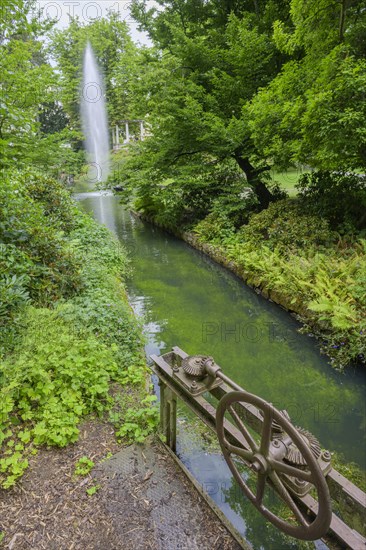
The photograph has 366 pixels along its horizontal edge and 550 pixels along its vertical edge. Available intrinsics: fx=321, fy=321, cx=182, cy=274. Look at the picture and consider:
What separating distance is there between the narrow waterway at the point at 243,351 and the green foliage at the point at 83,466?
907 mm

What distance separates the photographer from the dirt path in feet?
6.64

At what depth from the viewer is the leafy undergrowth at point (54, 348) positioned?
2705 mm

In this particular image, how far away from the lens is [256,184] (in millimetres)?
10117

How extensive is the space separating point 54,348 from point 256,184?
28.1ft

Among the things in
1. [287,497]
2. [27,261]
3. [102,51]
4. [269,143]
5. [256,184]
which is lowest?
[287,497]

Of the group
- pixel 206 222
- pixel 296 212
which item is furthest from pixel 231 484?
pixel 206 222

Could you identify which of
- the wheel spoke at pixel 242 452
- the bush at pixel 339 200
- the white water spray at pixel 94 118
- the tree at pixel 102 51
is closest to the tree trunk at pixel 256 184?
the bush at pixel 339 200

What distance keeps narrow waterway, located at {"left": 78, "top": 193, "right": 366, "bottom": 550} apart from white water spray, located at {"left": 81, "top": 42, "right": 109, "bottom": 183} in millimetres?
20780

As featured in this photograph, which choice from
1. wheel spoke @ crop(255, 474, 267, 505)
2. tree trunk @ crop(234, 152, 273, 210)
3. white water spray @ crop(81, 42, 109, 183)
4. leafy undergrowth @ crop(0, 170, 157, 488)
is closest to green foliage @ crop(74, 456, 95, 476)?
leafy undergrowth @ crop(0, 170, 157, 488)

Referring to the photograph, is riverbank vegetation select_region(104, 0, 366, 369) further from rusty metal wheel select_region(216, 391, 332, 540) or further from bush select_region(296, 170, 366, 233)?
rusty metal wheel select_region(216, 391, 332, 540)

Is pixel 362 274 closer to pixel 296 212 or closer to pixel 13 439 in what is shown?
pixel 296 212

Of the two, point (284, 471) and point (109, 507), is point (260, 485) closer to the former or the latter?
point (284, 471)

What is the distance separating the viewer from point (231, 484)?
278 centimetres

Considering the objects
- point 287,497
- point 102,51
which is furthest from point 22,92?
point 102,51
